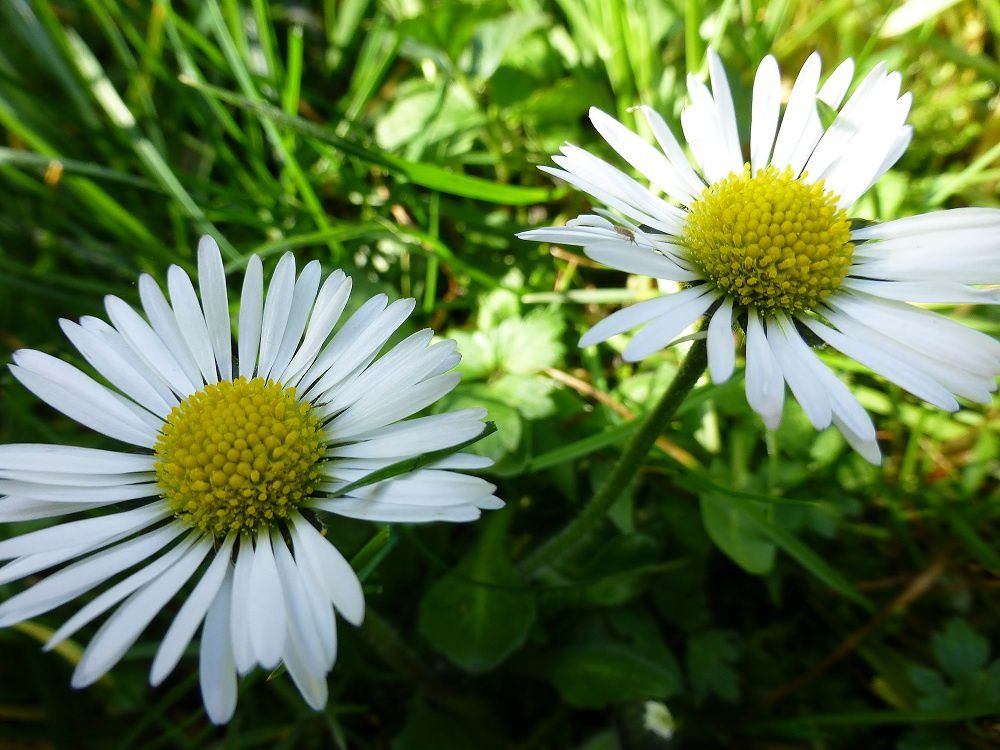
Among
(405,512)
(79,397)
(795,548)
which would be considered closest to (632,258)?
(405,512)

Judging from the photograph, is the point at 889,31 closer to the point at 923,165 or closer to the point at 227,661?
the point at 923,165

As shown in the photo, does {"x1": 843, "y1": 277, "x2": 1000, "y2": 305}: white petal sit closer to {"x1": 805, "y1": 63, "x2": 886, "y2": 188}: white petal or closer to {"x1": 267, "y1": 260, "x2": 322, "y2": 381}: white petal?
{"x1": 805, "y1": 63, "x2": 886, "y2": 188}: white petal

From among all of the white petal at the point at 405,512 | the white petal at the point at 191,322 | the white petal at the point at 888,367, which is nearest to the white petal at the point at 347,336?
the white petal at the point at 191,322

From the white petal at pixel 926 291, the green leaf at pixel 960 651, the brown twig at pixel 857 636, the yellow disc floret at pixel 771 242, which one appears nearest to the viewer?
the white petal at pixel 926 291

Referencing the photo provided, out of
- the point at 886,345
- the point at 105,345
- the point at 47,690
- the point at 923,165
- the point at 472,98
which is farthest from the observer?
the point at 923,165

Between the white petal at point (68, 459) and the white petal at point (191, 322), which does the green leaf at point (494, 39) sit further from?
the white petal at point (68, 459)

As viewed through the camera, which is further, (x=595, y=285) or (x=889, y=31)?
(x=889, y=31)

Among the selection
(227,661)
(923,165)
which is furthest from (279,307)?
(923,165)
